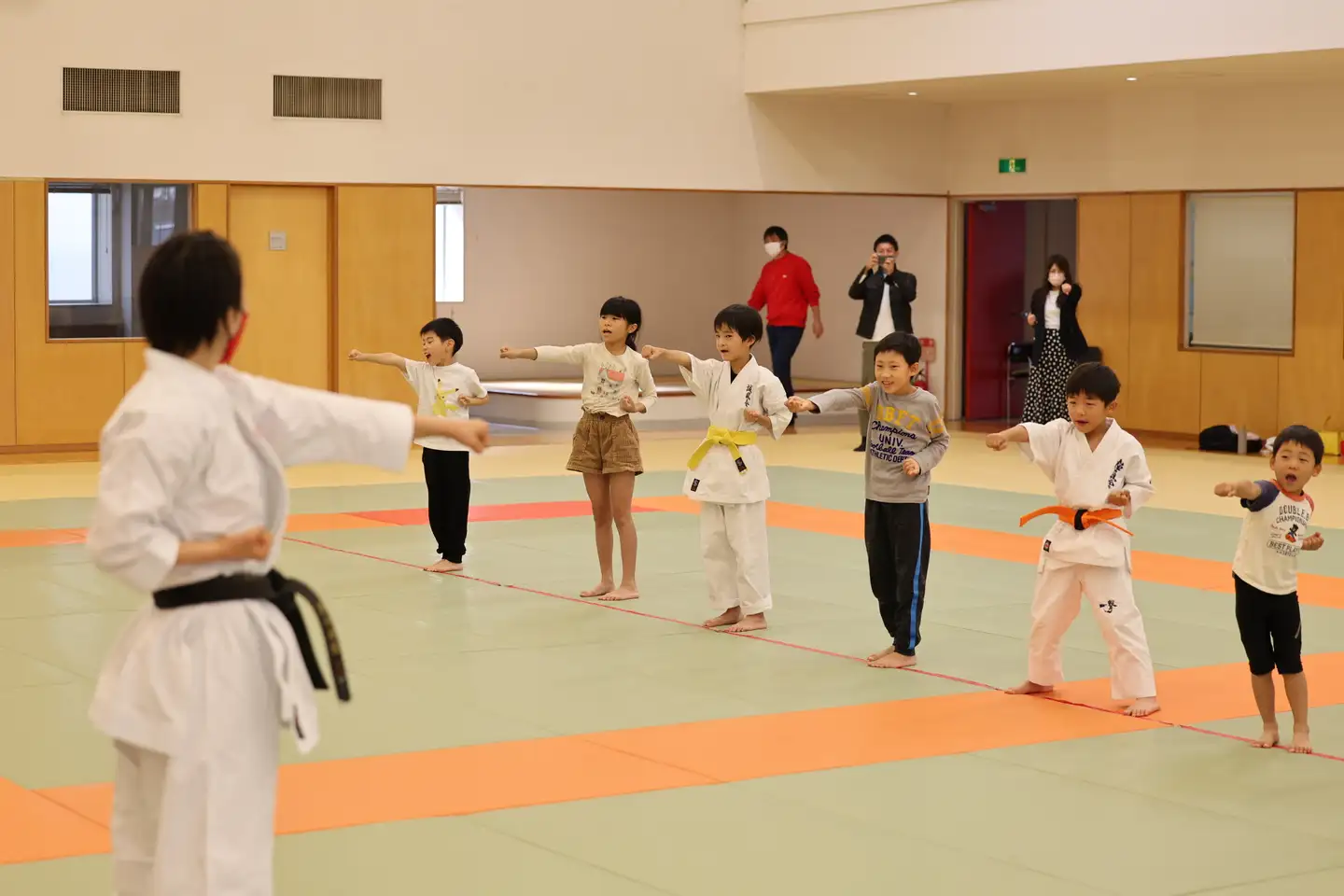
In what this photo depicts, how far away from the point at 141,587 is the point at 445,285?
715 inches

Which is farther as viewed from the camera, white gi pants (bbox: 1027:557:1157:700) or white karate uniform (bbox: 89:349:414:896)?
white gi pants (bbox: 1027:557:1157:700)

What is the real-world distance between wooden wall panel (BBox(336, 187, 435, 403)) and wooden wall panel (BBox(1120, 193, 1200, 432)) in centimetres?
675

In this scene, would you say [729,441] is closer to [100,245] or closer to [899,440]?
[899,440]

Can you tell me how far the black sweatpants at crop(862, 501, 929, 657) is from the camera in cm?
720

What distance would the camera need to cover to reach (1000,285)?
19109mm

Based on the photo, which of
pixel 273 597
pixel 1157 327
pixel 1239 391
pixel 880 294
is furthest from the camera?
pixel 1157 327

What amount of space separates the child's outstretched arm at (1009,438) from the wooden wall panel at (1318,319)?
10104 millimetres

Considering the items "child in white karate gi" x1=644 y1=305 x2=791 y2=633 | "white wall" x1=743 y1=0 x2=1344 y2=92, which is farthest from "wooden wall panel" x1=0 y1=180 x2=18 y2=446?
"child in white karate gi" x1=644 y1=305 x2=791 y2=633

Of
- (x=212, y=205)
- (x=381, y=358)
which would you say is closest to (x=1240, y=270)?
(x=212, y=205)

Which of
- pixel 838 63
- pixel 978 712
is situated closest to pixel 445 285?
pixel 838 63

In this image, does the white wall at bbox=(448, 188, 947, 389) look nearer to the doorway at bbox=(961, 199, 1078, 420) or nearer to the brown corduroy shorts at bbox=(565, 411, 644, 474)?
the doorway at bbox=(961, 199, 1078, 420)

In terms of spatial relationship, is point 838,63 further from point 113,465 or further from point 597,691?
point 113,465

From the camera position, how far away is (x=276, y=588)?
3.44 meters

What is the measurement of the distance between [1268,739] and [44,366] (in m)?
11.5
